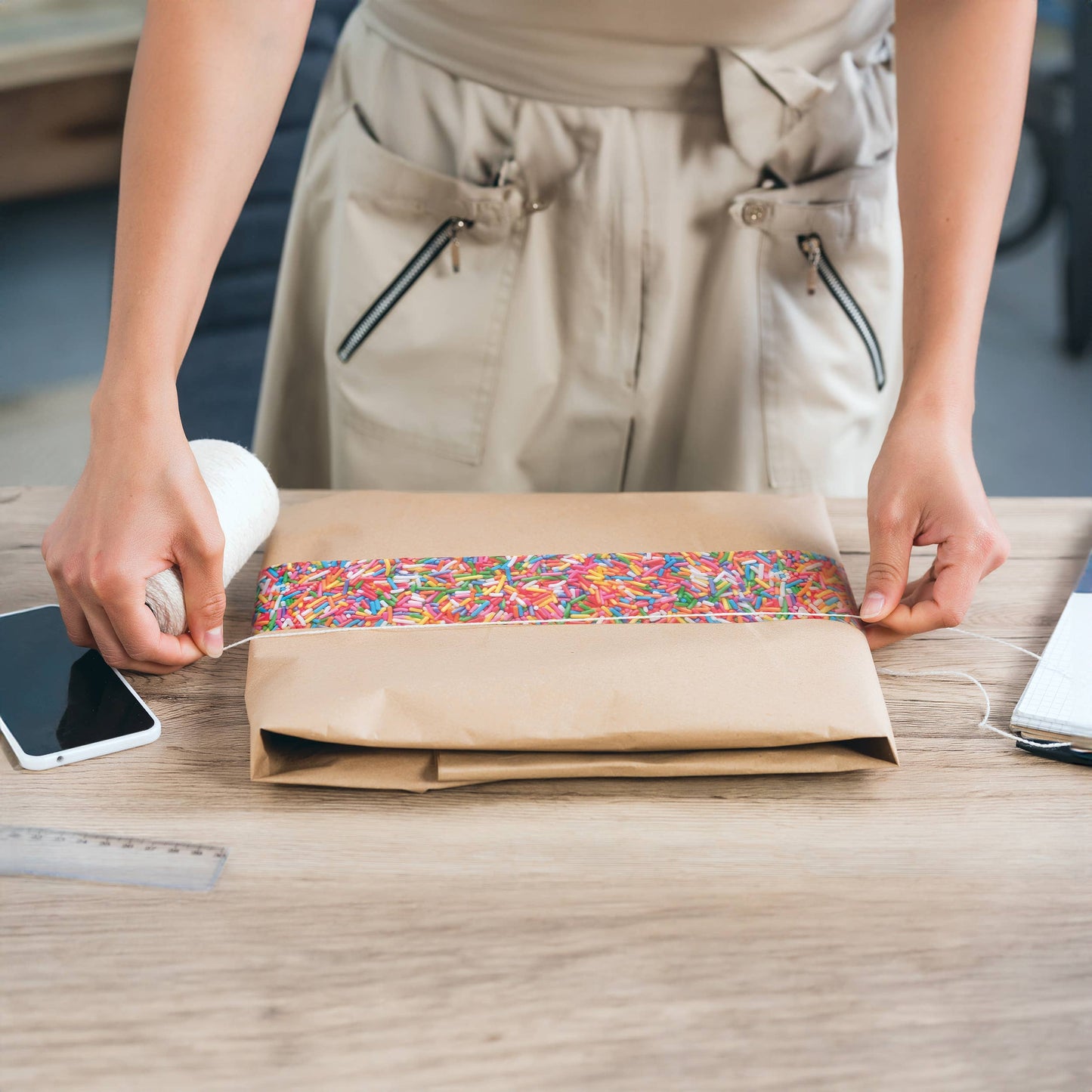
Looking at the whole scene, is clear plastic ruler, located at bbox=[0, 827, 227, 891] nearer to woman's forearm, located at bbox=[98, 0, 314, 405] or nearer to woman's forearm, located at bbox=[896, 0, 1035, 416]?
woman's forearm, located at bbox=[98, 0, 314, 405]

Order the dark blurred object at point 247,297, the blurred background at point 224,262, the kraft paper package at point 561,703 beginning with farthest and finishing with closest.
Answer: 1. the blurred background at point 224,262
2. the dark blurred object at point 247,297
3. the kraft paper package at point 561,703

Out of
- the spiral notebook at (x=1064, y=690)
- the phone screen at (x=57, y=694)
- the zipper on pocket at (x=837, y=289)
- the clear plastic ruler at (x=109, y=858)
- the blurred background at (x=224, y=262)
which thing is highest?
the zipper on pocket at (x=837, y=289)

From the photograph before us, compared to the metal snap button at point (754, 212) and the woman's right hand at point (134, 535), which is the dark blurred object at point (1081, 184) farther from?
the woman's right hand at point (134, 535)

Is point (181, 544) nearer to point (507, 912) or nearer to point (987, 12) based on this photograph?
point (507, 912)

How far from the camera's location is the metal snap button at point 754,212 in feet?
2.75

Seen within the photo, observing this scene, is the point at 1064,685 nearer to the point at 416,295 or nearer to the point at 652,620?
the point at 652,620

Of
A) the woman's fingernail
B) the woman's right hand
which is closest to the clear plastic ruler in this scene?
Result: the woman's right hand

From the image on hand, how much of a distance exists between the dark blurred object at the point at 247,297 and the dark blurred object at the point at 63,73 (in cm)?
52

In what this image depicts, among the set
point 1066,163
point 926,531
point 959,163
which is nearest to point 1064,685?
point 926,531

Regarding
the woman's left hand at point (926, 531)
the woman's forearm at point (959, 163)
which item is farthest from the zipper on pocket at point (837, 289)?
the woman's left hand at point (926, 531)

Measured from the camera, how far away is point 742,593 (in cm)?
65

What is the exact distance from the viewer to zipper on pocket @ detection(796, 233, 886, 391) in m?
0.86

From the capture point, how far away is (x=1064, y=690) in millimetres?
631

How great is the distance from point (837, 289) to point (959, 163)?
16 cm
